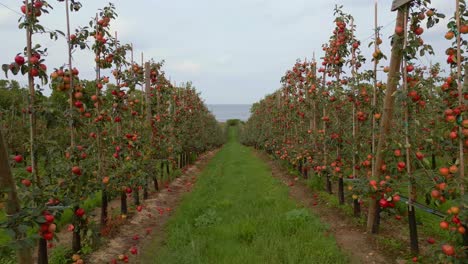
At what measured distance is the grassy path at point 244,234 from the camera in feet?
16.9

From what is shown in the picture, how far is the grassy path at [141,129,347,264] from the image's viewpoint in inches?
202

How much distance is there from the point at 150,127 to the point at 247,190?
3.46 m

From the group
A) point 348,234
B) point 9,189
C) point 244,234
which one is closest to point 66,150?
point 9,189

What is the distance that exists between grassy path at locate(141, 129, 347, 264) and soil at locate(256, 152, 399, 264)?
25 centimetres

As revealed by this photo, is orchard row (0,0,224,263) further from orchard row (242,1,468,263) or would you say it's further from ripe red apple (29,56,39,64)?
orchard row (242,1,468,263)

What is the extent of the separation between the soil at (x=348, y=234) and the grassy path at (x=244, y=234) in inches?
→ 9.9

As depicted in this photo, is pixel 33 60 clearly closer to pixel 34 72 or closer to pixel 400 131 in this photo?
pixel 34 72

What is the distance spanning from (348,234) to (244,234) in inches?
74.7

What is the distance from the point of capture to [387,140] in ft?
17.8

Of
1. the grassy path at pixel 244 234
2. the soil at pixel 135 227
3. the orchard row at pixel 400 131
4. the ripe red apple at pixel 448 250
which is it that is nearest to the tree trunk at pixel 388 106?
the orchard row at pixel 400 131

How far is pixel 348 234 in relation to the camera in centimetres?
618

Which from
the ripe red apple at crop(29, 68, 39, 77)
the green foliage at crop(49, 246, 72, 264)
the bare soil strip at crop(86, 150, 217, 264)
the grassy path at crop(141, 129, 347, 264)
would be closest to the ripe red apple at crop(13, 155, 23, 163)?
the ripe red apple at crop(29, 68, 39, 77)

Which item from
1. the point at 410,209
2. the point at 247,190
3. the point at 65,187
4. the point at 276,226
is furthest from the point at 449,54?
the point at 247,190

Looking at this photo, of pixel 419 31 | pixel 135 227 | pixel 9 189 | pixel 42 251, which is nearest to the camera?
pixel 9 189
